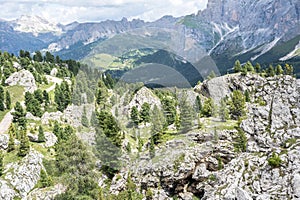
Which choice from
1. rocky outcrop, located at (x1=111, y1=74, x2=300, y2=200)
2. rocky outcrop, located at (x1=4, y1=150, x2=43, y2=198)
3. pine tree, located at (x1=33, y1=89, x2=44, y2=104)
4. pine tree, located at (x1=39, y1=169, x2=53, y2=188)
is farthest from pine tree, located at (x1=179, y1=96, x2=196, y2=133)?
pine tree, located at (x1=33, y1=89, x2=44, y2=104)

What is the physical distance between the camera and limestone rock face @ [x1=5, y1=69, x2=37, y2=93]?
99562 millimetres

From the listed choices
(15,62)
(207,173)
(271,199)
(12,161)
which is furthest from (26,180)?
(15,62)

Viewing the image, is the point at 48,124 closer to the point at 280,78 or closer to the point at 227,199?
the point at 227,199

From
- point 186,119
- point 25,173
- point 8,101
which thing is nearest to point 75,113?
point 8,101

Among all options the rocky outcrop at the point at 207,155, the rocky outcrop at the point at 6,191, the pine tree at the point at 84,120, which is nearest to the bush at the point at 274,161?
the rocky outcrop at the point at 207,155

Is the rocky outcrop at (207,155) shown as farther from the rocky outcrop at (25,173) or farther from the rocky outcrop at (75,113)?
the rocky outcrop at (75,113)

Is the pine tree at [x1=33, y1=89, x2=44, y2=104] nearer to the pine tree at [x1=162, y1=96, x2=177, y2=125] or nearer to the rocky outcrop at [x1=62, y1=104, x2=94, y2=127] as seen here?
the rocky outcrop at [x1=62, y1=104, x2=94, y2=127]

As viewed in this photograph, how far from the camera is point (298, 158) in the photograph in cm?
3678

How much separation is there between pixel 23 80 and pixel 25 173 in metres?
44.8

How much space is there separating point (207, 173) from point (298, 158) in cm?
2266

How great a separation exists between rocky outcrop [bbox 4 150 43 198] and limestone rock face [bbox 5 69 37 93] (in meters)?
39.1

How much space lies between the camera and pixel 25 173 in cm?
6275

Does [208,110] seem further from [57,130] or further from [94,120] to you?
[57,130]

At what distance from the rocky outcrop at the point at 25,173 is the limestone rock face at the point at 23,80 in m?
39.1
